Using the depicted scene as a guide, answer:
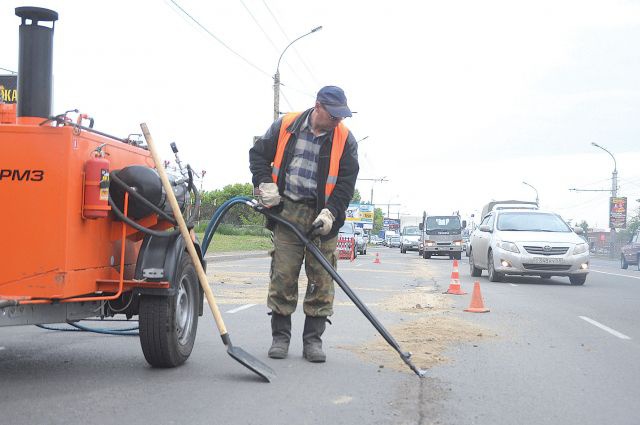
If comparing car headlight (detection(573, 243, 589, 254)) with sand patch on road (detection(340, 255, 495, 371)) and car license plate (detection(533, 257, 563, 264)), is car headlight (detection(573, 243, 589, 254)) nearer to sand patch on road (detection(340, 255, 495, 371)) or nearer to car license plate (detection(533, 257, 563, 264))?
car license plate (detection(533, 257, 563, 264))

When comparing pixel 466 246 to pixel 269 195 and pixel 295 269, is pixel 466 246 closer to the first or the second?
pixel 295 269

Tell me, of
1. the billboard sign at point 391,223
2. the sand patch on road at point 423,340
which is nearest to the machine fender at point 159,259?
the sand patch on road at point 423,340

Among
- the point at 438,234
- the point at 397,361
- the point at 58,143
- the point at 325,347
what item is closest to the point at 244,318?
the point at 325,347

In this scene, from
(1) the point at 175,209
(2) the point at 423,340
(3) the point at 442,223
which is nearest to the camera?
(1) the point at 175,209

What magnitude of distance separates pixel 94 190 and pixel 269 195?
56.6 inches

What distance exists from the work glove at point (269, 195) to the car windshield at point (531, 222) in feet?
40.1

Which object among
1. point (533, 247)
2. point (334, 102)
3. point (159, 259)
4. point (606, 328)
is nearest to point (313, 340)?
point (159, 259)

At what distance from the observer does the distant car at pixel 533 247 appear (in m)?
16.2

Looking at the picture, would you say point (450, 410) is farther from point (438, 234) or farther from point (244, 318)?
point (438, 234)

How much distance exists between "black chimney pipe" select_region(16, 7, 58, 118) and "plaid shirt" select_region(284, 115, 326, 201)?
5.95ft

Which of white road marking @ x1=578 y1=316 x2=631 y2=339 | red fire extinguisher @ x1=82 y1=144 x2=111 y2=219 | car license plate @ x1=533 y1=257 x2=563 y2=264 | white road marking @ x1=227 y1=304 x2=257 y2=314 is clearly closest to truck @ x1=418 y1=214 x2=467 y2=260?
car license plate @ x1=533 y1=257 x2=563 y2=264

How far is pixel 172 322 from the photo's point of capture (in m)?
5.33

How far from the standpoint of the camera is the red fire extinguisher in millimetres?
4773

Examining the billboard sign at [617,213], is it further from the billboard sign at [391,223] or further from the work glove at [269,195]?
the work glove at [269,195]
